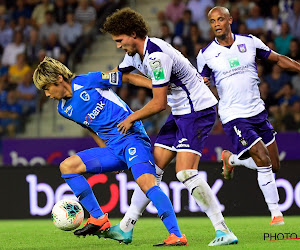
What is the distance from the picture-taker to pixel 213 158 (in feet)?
36.0

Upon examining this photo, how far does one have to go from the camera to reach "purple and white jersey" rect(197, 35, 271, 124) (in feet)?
26.5

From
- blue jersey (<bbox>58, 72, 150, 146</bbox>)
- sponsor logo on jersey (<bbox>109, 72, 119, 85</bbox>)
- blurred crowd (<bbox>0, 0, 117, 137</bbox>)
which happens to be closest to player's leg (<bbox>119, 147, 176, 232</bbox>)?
blue jersey (<bbox>58, 72, 150, 146</bbox>)

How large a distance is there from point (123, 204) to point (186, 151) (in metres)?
4.22

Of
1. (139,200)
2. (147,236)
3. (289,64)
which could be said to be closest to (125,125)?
(139,200)

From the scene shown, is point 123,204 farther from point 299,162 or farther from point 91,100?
point 91,100

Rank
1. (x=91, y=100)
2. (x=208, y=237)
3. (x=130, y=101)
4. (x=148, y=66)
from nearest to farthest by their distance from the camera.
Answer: (x=148, y=66) < (x=91, y=100) < (x=208, y=237) < (x=130, y=101)

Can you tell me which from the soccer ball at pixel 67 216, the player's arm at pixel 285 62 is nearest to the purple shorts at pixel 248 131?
the player's arm at pixel 285 62

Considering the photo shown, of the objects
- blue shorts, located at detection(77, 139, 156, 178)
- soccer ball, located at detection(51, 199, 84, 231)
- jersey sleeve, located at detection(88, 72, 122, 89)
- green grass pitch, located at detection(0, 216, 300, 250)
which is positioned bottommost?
green grass pitch, located at detection(0, 216, 300, 250)

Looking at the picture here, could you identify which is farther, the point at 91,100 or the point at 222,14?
the point at 222,14

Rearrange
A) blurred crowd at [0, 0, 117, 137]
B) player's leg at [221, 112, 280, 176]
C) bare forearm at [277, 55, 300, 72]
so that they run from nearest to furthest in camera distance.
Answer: bare forearm at [277, 55, 300, 72] < player's leg at [221, 112, 280, 176] < blurred crowd at [0, 0, 117, 137]

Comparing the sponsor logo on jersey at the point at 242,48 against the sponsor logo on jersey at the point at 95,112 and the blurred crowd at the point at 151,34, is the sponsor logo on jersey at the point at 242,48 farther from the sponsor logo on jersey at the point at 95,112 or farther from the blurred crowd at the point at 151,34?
the blurred crowd at the point at 151,34

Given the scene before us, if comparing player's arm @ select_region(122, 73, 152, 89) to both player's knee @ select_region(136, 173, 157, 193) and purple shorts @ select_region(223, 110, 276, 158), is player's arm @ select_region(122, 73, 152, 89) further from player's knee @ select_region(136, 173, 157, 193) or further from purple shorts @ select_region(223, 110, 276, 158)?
purple shorts @ select_region(223, 110, 276, 158)

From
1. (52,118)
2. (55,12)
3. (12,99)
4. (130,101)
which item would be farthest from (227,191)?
(55,12)

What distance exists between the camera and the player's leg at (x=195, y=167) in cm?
589
